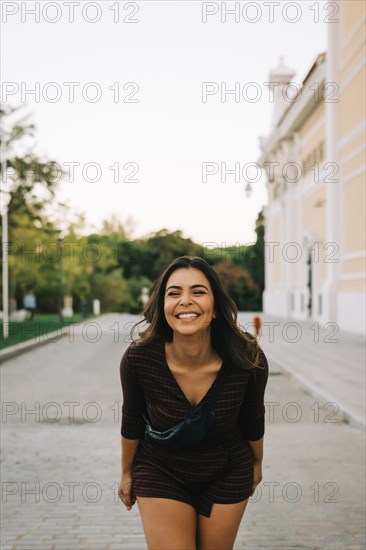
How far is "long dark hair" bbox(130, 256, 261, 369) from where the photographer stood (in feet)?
10.4

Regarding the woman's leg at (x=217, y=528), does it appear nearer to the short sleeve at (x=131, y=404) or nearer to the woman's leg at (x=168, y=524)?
the woman's leg at (x=168, y=524)

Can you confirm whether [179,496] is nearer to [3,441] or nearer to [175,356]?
[175,356]

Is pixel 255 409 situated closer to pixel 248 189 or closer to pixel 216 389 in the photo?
pixel 216 389

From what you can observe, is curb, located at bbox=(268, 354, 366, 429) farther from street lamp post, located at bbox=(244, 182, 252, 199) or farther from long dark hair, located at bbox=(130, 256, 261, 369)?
street lamp post, located at bbox=(244, 182, 252, 199)

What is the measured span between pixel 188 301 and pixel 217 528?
2.81 feet

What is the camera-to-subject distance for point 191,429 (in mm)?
3006

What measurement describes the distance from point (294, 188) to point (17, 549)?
39.5 meters

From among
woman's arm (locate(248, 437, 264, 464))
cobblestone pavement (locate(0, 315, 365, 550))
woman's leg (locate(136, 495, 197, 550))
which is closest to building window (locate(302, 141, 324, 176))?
cobblestone pavement (locate(0, 315, 365, 550))

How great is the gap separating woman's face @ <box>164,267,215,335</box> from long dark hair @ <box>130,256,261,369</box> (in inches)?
1.3

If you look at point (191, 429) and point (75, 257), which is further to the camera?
point (75, 257)

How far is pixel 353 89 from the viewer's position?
2794cm

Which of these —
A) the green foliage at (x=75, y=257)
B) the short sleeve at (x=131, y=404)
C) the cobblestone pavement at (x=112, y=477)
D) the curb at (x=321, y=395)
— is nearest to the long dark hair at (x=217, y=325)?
the short sleeve at (x=131, y=404)

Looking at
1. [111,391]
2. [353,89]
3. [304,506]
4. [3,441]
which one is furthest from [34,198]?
[304,506]

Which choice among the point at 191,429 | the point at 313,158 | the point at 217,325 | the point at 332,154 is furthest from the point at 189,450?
the point at 313,158
